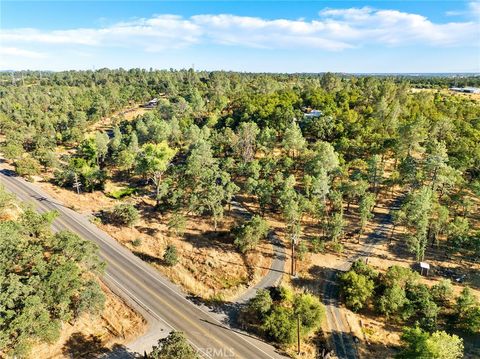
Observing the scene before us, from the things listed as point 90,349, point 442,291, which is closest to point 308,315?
point 442,291

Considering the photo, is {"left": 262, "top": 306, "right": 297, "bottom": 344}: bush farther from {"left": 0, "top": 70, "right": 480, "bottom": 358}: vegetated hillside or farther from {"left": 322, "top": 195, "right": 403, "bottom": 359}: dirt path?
{"left": 0, "top": 70, "right": 480, "bottom": 358}: vegetated hillside

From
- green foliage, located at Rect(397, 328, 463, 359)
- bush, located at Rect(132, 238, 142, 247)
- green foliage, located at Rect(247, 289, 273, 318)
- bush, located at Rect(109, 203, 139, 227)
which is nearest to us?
green foliage, located at Rect(397, 328, 463, 359)

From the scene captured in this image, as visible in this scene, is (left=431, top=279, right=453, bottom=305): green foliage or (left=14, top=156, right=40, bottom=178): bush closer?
(left=431, top=279, right=453, bottom=305): green foliage

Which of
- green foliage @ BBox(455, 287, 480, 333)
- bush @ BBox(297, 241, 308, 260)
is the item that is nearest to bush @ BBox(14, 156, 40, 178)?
bush @ BBox(297, 241, 308, 260)

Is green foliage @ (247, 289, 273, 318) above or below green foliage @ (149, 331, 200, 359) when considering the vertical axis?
below

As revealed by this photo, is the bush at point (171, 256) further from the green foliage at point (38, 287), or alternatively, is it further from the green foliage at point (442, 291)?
the green foliage at point (442, 291)

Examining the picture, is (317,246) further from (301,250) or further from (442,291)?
(442,291)

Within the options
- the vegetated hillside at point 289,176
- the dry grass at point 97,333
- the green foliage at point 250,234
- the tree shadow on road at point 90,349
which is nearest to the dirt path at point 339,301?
the vegetated hillside at point 289,176

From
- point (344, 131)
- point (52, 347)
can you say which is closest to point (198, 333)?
point (52, 347)

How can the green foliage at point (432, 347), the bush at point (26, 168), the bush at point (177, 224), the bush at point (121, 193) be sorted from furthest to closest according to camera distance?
the bush at point (26, 168)
the bush at point (121, 193)
the bush at point (177, 224)
the green foliage at point (432, 347)
